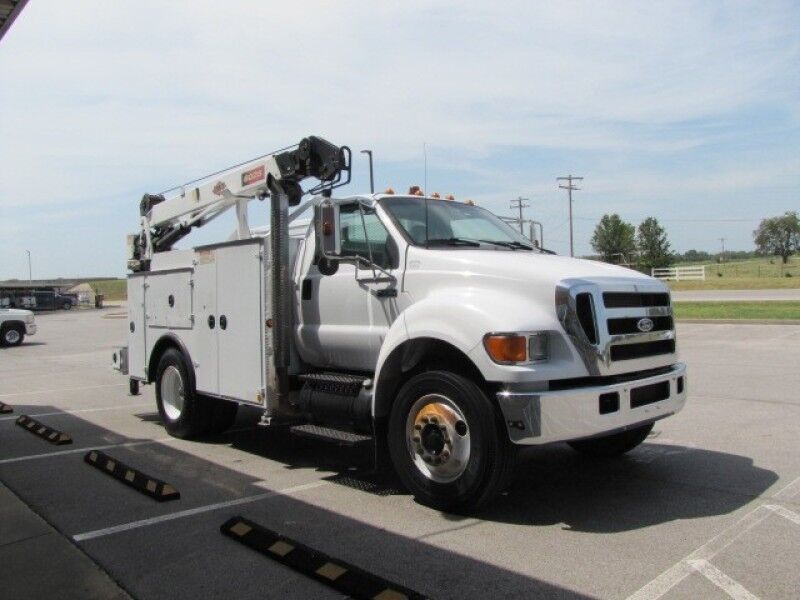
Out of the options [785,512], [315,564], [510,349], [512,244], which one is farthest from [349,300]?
[785,512]

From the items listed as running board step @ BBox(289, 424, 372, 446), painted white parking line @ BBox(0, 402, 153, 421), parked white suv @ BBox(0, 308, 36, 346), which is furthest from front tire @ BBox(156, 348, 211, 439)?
parked white suv @ BBox(0, 308, 36, 346)

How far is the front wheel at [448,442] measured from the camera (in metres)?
4.59

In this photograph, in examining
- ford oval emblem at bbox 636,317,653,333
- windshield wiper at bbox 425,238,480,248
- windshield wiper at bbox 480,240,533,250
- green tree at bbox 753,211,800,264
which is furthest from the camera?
green tree at bbox 753,211,800,264

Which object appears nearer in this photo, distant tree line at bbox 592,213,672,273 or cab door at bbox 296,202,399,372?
cab door at bbox 296,202,399,372

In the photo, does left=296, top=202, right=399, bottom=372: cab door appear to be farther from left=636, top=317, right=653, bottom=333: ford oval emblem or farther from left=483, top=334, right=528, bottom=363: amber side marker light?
left=636, top=317, right=653, bottom=333: ford oval emblem

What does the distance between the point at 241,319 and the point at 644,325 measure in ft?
11.9

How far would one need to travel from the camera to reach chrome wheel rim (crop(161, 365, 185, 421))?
789cm

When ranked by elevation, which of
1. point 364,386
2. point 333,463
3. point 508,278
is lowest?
point 333,463

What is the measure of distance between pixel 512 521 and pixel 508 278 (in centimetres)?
165

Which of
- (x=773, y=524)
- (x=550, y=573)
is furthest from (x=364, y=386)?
(x=773, y=524)

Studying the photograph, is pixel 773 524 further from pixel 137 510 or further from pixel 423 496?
pixel 137 510

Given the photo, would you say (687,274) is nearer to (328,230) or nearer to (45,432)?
(45,432)

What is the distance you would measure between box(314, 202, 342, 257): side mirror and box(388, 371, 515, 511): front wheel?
4.08ft

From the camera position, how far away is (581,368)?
4.65m
